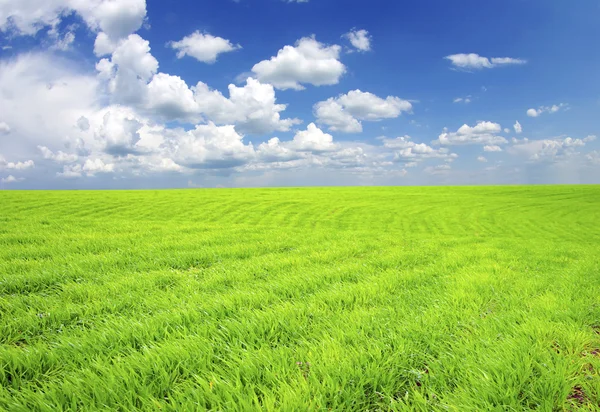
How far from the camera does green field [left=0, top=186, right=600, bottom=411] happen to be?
269 centimetres

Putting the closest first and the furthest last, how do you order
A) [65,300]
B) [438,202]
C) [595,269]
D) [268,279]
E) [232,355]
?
[232,355] < [65,300] < [268,279] < [595,269] < [438,202]

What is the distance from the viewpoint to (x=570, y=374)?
2.98 metres

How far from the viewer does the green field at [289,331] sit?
269 centimetres

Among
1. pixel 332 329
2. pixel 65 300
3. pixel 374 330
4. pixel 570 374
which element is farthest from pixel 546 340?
pixel 65 300

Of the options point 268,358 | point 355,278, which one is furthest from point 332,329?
point 355,278

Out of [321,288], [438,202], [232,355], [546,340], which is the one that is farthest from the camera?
[438,202]

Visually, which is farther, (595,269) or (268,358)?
(595,269)

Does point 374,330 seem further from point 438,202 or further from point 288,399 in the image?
point 438,202

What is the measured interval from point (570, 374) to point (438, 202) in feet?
182

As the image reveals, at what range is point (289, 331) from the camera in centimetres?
387

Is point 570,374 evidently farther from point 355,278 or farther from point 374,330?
point 355,278

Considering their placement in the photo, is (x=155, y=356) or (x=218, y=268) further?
(x=218, y=268)

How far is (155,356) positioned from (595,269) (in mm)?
10646

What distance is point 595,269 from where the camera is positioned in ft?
27.9
